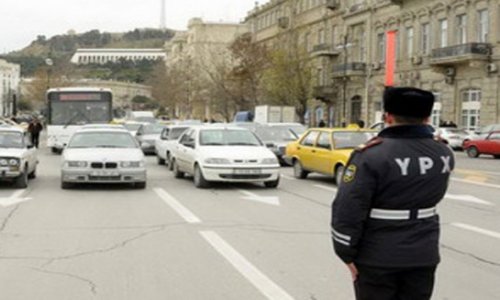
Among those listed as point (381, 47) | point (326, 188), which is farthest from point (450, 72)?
point (326, 188)

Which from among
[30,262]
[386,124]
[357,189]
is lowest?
[30,262]

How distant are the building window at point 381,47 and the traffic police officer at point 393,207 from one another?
5764 cm

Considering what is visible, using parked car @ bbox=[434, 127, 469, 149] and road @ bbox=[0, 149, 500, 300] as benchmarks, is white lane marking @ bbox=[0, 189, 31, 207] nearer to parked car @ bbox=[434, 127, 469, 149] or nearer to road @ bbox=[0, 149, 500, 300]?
road @ bbox=[0, 149, 500, 300]

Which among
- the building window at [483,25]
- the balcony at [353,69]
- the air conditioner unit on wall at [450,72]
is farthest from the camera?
the balcony at [353,69]

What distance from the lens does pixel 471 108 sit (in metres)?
48.1

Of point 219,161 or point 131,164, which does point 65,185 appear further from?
point 219,161

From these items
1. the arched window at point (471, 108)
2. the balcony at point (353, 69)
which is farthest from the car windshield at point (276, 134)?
the balcony at point (353, 69)

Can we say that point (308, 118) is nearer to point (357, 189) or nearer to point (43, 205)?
point (43, 205)

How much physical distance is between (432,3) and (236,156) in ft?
133

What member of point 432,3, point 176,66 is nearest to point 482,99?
point 432,3

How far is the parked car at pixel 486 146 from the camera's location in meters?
33.3

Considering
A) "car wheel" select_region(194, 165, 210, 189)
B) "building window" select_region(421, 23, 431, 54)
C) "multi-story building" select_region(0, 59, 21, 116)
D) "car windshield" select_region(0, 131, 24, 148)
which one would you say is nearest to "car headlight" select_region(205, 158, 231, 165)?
"car wheel" select_region(194, 165, 210, 189)

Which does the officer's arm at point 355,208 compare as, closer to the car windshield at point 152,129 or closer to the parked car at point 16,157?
the parked car at point 16,157

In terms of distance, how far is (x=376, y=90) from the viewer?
60.8 meters
